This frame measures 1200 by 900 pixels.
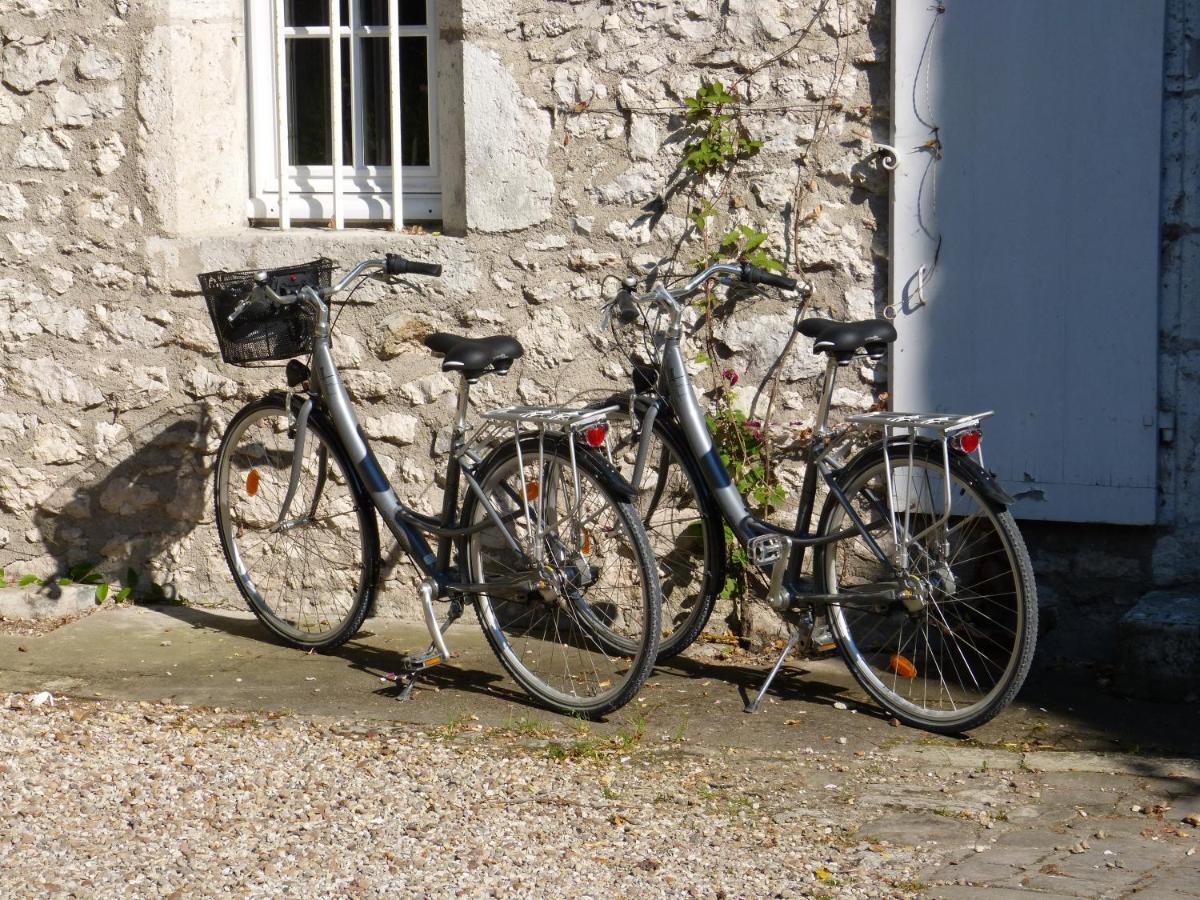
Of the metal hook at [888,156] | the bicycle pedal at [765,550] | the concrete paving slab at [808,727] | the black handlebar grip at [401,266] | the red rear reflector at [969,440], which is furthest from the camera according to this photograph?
the metal hook at [888,156]

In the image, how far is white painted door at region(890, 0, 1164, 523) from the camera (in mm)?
4770

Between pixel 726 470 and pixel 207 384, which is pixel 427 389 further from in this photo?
pixel 726 470

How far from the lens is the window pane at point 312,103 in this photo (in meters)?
5.79

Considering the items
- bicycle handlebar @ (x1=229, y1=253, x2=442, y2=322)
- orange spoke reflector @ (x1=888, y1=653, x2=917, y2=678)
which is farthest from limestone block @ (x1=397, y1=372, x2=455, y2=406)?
orange spoke reflector @ (x1=888, y1=653, x2=917, y2=678)

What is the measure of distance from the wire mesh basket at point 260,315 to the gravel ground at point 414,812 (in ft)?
3.76

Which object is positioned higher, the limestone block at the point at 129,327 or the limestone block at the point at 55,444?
the limestone block at the point at 129,327

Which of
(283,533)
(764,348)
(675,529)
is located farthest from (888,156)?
(283,533)

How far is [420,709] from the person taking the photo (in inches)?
183

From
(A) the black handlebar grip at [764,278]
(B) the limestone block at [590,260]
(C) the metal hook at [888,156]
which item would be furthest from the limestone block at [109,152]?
(C) the metal hook at [888,156]

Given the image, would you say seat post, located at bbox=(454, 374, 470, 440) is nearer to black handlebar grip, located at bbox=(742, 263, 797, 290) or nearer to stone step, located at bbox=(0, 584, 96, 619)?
black handlebar grip, located at bbox=(742, 263, 797, 290)

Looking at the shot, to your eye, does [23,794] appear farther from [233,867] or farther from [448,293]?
[448,293]

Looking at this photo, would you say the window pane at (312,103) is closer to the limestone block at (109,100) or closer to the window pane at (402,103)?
the window pane at (402,103)

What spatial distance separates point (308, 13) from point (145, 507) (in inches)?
74.5

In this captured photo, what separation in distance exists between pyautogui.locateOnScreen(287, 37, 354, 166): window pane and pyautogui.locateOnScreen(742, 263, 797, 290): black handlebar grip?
1.88 m
